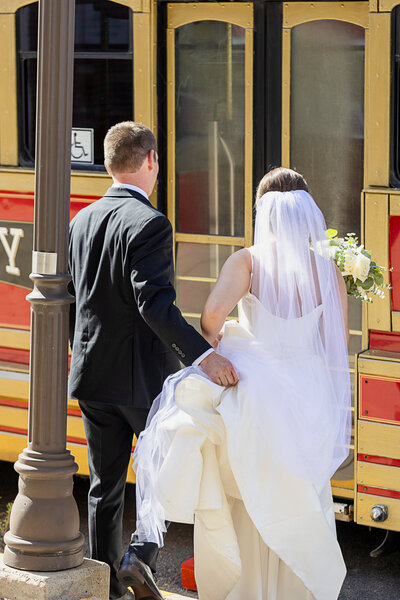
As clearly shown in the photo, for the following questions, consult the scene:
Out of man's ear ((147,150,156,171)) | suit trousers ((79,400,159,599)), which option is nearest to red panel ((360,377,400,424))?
suit trousers ((79,400,159,599))

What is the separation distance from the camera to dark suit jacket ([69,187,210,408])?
379cm

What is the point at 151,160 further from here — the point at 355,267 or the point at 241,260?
the point at 355,267

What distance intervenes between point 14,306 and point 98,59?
1.29 meters

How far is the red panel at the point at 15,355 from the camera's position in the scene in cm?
528

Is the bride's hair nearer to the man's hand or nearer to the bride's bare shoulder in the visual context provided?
the bride's bare shoulder

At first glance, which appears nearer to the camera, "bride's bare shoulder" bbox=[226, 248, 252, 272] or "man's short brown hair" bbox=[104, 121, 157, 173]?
"bride's bare shoulder" bbox=[226, 248, 252, 272]

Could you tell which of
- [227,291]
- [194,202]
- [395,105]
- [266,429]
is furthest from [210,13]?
[266,429]

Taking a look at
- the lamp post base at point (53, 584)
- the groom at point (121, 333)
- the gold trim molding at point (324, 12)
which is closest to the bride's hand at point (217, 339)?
the groom at point (121, 333)

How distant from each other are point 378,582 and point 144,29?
2702 mm

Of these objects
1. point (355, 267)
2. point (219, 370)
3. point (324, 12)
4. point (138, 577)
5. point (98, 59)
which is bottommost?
point (138, 577)

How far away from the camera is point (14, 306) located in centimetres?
527

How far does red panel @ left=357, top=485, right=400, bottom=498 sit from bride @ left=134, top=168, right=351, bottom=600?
2.14ft

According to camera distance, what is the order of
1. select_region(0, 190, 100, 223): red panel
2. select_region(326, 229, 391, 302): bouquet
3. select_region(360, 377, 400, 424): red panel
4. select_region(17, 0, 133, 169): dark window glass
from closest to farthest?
select_region(326, 229, 391, 302): bouquet, select_region(360, 377, 400, 424): red panel, select_region(17, 0, 133, 169): dark window glass, select_region(0, 190, 100, 223): red panel

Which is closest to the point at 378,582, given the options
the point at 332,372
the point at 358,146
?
the point at 332,372
